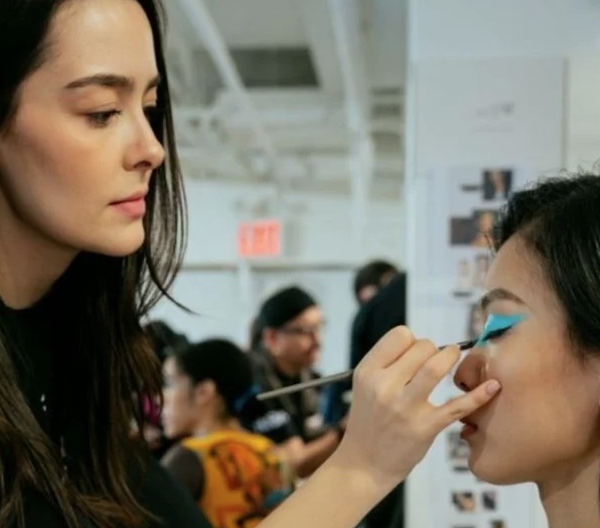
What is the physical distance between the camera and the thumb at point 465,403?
0.81m

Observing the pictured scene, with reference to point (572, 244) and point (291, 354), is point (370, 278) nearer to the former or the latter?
point (291, 354)

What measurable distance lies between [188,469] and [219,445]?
0.36 feet

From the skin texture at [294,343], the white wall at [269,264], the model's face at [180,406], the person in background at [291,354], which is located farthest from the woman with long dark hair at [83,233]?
the white wall at [269,264]

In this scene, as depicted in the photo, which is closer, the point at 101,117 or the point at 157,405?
the point at 101,117

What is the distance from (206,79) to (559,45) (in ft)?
9.80


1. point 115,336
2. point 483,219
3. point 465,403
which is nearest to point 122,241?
point 115,336

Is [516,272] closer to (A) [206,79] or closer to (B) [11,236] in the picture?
(B) [11,236]

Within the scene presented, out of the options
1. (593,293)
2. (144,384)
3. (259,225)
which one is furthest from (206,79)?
(593,293)

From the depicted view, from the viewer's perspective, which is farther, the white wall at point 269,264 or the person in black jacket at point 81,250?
the white wall at point 269,264

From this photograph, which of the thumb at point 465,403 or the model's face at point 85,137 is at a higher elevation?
the model's face at point 85,137

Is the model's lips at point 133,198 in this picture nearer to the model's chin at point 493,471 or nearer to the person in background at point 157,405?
the person in background at point 157,405

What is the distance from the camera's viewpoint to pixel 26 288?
3.11ft

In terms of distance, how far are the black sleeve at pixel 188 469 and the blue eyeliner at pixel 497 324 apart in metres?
1.09

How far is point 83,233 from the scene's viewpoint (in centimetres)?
84
